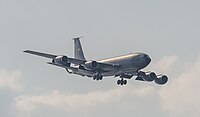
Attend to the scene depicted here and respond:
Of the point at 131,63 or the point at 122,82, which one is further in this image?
the point at 122,82

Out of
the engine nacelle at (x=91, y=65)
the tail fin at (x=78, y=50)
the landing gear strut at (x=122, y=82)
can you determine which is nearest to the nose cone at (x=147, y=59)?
the landing gear strut at (x=122, y=82)

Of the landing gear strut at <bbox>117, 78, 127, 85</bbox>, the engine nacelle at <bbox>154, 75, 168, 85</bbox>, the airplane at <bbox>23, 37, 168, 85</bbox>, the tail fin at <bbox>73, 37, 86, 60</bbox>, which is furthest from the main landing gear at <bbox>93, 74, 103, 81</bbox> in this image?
the tail fin at <bbox>73, 37, 86, 60</bbox>

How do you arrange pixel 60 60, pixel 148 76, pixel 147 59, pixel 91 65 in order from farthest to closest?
pixel 148 76
pixel 91 65
pixel 147 59
pixel 60 60

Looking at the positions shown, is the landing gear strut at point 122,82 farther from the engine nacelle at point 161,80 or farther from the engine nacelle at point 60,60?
the engine nacelle at point 60,60

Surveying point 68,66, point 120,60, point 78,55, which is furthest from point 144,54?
point 78,55

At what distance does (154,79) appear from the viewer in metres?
167

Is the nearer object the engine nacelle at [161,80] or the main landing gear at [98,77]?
the main landing gear at [98,77]

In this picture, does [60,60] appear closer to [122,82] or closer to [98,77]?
[98,77]

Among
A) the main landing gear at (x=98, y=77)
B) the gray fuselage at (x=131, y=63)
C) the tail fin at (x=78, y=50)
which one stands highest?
the tail fin at (x=78, y=50)

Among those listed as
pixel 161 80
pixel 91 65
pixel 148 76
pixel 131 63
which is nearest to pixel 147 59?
pixel 131 63

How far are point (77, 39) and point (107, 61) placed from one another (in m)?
34.0

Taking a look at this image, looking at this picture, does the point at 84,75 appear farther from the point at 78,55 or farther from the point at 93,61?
the point at 78,55

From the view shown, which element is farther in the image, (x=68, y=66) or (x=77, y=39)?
(x=77, y=39)

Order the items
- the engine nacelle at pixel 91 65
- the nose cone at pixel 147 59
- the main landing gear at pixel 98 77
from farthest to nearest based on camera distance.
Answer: the engine nacelle at pixel 91 65 < the nose cone at pixel 147 59 < the main landing gear at pixel 98 77
